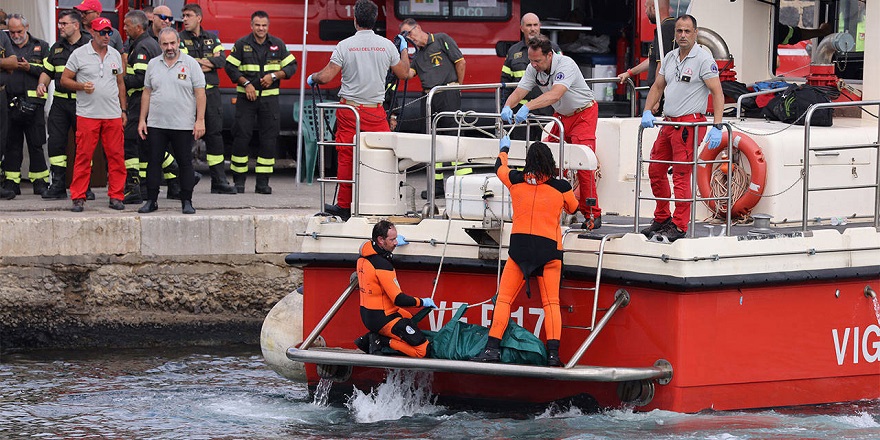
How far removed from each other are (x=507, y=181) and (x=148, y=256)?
4019mm

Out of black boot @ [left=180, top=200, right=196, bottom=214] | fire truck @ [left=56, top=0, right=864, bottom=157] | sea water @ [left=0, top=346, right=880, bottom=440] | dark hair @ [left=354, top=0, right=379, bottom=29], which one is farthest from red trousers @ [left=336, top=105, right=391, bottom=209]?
fire truck @ [left=56, top=0, right=864, bottom=157]

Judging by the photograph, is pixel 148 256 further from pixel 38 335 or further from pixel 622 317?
pixel 622 317

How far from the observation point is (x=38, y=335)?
10.6 m

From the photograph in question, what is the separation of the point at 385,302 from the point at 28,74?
5.58 m

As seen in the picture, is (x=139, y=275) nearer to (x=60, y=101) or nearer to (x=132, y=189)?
(x=132, y=189)

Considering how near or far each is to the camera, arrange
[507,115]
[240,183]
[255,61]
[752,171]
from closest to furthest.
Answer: [507,115] → [752,171] → [255,61] → [240,183]

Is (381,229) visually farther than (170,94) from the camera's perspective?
No

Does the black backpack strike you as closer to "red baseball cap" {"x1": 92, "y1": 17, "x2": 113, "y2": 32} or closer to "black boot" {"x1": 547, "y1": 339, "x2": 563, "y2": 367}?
"black boot" {"x1": 547, "y1": 339, "x2": 563, "y2": 367}

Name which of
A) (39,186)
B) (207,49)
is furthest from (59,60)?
(207,49)

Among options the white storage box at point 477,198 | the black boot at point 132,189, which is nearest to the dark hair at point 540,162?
the white storage box at point 477,198

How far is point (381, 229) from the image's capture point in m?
7.59

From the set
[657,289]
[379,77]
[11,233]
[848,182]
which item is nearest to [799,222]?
[848,182]

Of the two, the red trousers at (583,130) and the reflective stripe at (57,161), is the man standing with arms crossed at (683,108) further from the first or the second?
the reflective stripe at (57,161)

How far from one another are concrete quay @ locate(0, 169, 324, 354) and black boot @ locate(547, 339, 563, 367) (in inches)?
148
